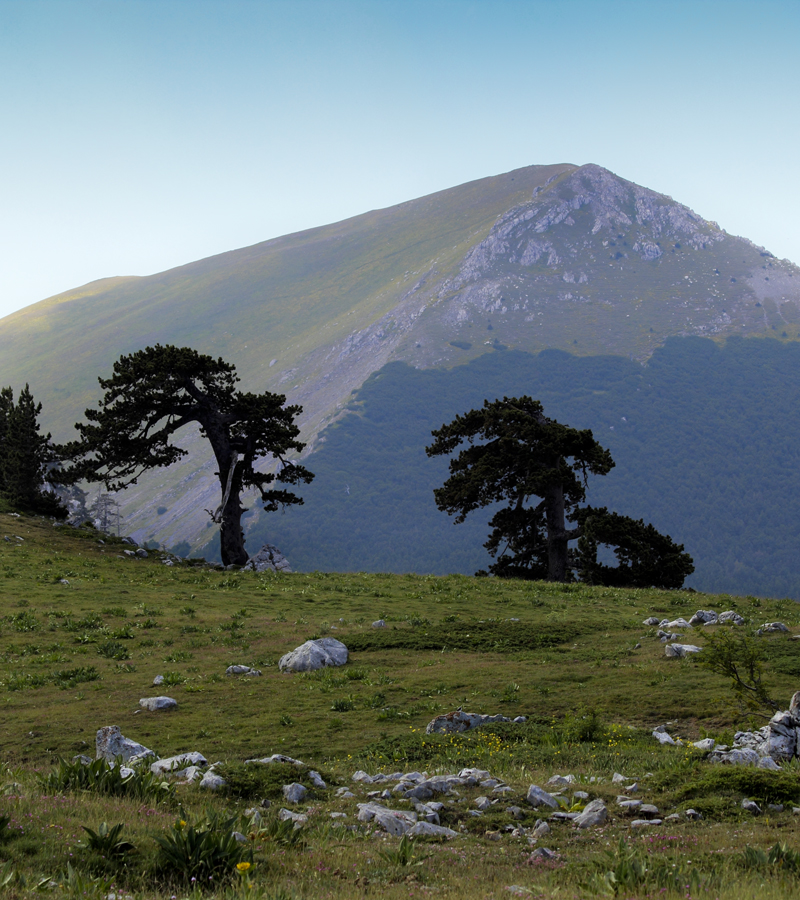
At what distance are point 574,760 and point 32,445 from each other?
144ft

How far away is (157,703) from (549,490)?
32503 mm

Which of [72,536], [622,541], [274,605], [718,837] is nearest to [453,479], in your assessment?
[622,541]

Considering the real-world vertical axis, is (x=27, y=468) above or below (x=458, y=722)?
above

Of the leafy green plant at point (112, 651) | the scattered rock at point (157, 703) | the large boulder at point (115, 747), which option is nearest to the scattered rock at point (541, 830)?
the large boulder at point (115, 747)

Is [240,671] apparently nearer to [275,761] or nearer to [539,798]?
[275,761]

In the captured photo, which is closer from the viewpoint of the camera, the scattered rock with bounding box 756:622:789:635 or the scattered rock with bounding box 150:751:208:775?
the scattered rock with bounding box 150:751:208:775

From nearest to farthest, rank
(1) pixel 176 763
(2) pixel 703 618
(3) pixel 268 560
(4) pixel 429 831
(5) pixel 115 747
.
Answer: (4) pixel 429 831
(1) pixel 176 763
(5) pixel 115 747
(2) pixel 703 618
(3) pixel 268 560

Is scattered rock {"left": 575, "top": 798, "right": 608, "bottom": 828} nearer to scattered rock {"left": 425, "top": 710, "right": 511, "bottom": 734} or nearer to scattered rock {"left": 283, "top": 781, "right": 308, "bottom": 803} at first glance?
scattered rock {"left": 283, "top": 781, "right": 308, "bottom": 803}

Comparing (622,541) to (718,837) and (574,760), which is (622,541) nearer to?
(574,760)

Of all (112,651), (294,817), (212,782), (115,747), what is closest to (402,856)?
(294,817)

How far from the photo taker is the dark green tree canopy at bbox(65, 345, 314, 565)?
42.6 metres

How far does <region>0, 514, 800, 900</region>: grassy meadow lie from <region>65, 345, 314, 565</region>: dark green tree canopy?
10.4 metres

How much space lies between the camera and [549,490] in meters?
44.9

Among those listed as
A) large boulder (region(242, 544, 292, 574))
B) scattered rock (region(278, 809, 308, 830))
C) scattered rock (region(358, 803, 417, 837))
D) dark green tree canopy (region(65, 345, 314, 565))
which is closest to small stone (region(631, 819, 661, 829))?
scattered rock (region(358, 803, 417, 837))
